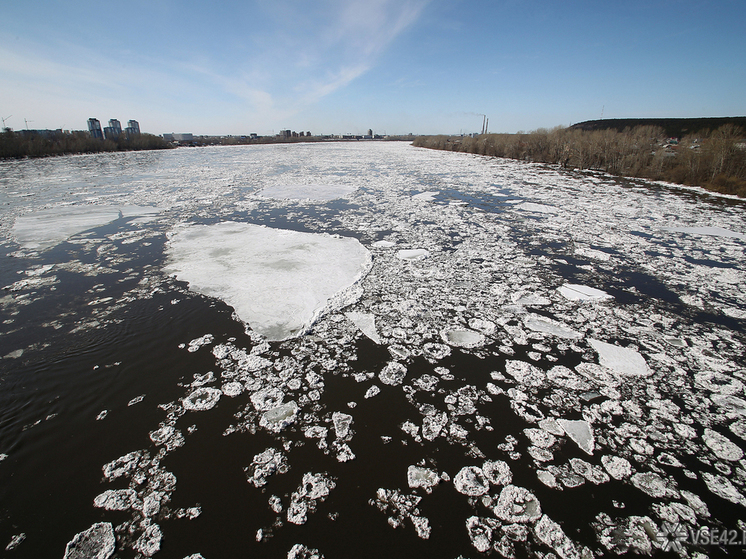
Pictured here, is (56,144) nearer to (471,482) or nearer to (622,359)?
(471,482)

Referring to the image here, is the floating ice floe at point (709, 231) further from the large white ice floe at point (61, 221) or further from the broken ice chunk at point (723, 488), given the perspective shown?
the large white ice floe at point (61, 221)

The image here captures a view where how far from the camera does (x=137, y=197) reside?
964 centimetres

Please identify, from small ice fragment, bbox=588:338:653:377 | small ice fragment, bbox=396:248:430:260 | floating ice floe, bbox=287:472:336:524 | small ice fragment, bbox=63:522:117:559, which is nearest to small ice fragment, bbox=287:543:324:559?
floating ice floe, bbox=287:472:336:524

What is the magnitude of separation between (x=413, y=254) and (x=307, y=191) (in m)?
6.73

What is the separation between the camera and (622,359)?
2.71 m

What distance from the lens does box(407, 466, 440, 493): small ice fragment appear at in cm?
170

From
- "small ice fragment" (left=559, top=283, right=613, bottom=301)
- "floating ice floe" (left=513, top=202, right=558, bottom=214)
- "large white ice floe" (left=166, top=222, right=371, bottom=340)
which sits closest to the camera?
"large white ice floe" (left=166, top=222, right=371, bottom=340)

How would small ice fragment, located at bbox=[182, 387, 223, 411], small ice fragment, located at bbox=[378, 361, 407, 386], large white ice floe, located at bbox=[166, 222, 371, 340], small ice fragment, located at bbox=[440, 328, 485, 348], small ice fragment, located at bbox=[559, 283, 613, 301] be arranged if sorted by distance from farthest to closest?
small ice fragment, located at bbox=[559, 283, 613, 301] < large white ice floe, located at bbox=[166, 222, 371, 340] < small ice fragment, located at bbox=[440, 328, 485, 348] < small ice fragment, located at bbox=[378, 361, 407, 386] < small ice fragment, located at bbox=[182, 387, 223, 411]

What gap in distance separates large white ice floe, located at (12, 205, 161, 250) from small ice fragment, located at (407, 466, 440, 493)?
22.9ft

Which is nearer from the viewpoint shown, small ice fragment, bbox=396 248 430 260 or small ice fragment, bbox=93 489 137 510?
small ice fragment, bbox=93 489 137 510

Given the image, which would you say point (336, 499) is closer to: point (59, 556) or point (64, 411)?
point (59, 556)

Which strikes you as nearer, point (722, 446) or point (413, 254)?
point (722, 446)

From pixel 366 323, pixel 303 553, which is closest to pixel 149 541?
pixel 303 553

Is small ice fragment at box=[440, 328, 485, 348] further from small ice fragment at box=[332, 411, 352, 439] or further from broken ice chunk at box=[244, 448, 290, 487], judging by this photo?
broken ice chunk at box=[244, 448, 290, 487]
